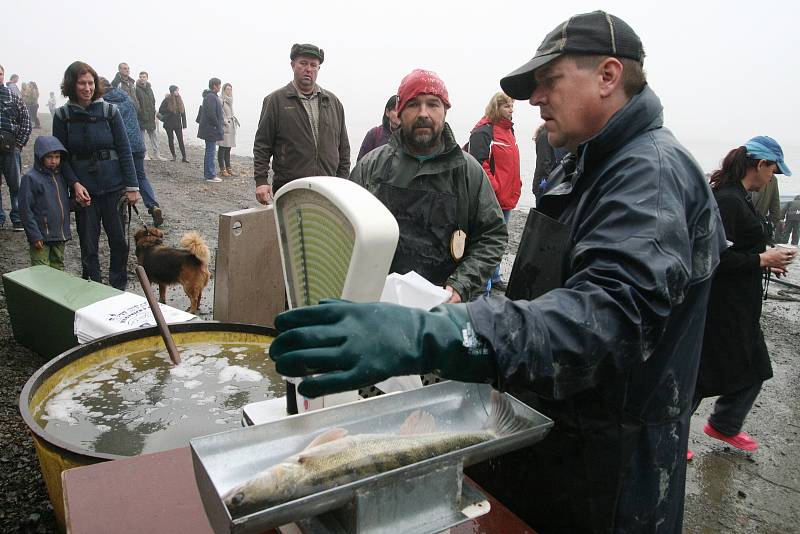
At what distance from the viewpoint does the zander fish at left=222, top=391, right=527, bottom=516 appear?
1.05 m

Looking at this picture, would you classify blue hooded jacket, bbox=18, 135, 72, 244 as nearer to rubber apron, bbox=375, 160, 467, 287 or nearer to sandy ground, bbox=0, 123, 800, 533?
sandy ground, bbox=0, 123, 800, 533

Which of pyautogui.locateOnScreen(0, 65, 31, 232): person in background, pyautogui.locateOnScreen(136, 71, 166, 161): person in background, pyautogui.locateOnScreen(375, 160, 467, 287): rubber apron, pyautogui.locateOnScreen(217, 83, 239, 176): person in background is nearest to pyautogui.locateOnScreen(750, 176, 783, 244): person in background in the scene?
pyautogui.locateOnScreen(375, 160, 467, 287): rubber apron

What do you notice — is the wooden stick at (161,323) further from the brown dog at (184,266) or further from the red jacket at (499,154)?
the red jacket at (499,154)

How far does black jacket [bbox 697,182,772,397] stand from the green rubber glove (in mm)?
3076

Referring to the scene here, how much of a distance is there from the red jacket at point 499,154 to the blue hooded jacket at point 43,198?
4033 millimetres

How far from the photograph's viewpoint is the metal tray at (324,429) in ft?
3.25

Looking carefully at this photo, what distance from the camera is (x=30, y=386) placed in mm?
2439

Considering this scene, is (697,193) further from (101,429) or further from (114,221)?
(114,221)

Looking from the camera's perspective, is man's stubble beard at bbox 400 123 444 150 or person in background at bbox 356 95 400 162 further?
person in background at bbox 356 95 400 162

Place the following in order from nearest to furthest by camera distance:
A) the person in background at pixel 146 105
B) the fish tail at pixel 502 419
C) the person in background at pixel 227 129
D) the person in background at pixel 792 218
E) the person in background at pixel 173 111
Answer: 1. the fish tail at pixel 502 419
2. the person in background at pixel 792 218
3. the person in background at pixel 146 105
4. the person in background at pixel 227 129
5. the person in background at pixel 173 111

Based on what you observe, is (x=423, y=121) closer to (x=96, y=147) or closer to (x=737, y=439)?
(x=737, y=439)

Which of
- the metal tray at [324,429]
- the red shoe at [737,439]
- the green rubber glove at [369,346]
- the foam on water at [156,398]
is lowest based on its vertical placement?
the red shoe at [737,439]

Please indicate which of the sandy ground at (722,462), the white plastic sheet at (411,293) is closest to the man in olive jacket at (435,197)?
the white plastic sheet at (411,293)

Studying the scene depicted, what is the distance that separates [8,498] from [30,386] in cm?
99
